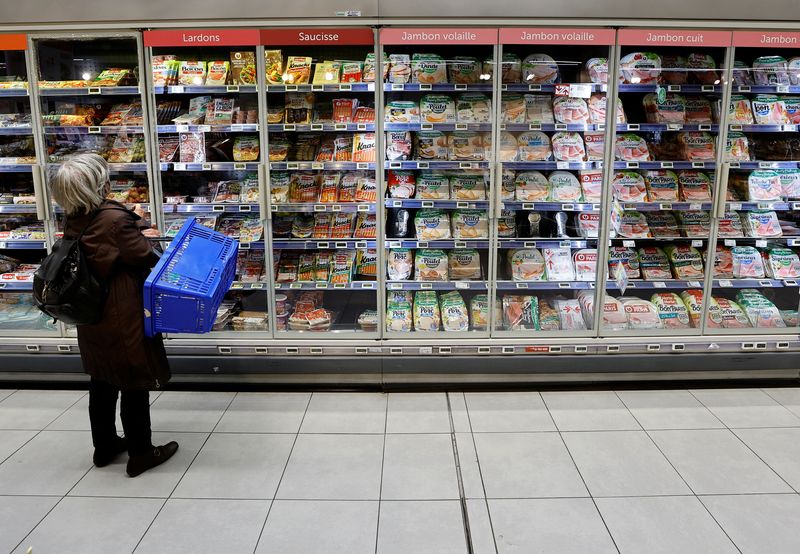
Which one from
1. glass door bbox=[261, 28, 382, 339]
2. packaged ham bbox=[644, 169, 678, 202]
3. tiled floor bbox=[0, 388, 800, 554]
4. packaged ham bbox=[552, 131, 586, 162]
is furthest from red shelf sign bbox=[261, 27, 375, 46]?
tiled floor bbox=[0, 388, 800, 554]

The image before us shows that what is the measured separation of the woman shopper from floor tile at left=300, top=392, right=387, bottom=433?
942 millimetres

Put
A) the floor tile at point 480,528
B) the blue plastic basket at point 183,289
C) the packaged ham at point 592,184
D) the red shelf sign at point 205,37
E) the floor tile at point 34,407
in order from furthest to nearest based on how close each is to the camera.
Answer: the packaged ham at point 592,184, the red shelf sign at point 205,37, the floor tile at point 34,407, the blue plastic basket at point 183,289, the floor tile at point 480,528

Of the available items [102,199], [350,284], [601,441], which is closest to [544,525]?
[601,441]

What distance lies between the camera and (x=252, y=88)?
3.68m

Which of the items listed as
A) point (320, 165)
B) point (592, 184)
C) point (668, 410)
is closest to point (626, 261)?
point (592, 184)

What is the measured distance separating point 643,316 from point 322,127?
259 cm

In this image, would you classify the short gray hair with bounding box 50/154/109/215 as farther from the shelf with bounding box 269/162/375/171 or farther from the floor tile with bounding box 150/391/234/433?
the floor tile with bounding box 150/391/234/433

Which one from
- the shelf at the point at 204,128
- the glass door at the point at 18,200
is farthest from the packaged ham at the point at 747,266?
the glass door at the point at 18,200

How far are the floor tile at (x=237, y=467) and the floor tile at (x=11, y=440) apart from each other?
1.05m

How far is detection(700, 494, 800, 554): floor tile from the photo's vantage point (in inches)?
91.3

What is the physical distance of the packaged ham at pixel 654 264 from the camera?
160 inches

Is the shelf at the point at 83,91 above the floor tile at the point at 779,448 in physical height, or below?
above

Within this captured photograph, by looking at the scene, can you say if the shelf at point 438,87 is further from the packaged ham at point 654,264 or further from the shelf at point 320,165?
the packaged ham at point 654,264

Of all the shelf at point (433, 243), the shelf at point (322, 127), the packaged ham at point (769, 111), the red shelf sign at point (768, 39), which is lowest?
the shelf at point (433, 243)
